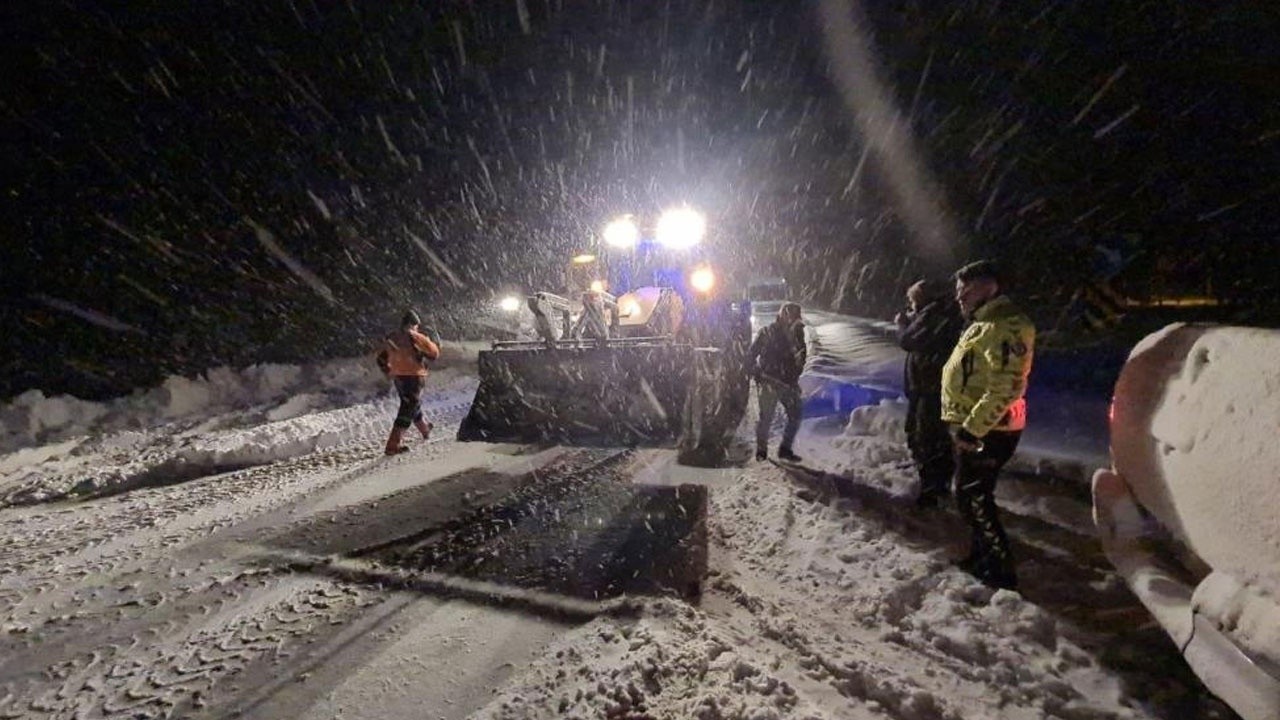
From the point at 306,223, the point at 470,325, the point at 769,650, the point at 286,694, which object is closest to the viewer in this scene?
the point at 286,694

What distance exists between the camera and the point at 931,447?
4754 millimetres

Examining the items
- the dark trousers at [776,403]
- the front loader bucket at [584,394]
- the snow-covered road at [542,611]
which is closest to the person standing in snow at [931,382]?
the snow-covered road at [542,611]

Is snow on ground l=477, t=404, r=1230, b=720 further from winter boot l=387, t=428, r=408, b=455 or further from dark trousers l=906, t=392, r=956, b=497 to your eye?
winter boot l=387, t=428, r=408, b=455

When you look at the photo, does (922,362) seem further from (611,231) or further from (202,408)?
(202,408)

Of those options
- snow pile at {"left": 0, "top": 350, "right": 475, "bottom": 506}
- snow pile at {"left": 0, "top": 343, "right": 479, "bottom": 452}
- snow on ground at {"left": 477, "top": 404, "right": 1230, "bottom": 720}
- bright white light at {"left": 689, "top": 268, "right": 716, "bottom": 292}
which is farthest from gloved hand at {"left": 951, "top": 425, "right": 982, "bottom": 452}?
snow pile at {"left": 0, "top": 343, "right": 479, "bottom": 452}

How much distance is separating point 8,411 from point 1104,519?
13743mm

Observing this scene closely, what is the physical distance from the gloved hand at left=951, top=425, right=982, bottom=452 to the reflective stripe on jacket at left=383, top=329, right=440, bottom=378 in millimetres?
6214

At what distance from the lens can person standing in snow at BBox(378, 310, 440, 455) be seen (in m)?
7.41

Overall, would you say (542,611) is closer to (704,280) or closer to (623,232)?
(704,280)

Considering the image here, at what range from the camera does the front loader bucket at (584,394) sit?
6691 mm

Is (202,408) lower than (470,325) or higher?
lower

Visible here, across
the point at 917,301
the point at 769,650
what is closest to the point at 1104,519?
the point at 769,650

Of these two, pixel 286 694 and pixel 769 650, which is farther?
pixel 769 650

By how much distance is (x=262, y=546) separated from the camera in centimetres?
420
